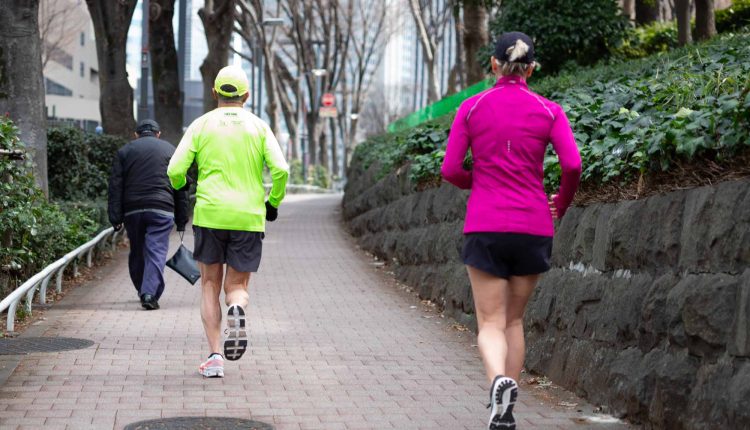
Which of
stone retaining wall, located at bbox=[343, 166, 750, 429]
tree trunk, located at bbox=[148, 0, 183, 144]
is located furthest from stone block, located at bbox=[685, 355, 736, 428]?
tree trunk, located at bbox=[148, 0, 183, 144]

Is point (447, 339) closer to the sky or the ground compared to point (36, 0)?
closer to the ground

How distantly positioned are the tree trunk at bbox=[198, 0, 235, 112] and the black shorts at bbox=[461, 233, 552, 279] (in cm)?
1854

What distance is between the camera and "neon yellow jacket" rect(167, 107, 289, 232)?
7059mm

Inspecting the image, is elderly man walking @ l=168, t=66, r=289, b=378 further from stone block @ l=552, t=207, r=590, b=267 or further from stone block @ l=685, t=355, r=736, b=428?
stone block @ l=685, t=355, r=736, b=428

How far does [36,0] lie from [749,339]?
9.43 metres

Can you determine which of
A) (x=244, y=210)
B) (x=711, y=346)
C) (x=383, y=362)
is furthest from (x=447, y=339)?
(x=711, y=346)

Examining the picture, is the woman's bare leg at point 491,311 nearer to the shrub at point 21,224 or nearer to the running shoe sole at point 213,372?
the running shoe sole at point 213,372

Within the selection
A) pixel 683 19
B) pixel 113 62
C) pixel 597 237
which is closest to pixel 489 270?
pixel 597 237

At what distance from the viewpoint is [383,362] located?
8.19 meters

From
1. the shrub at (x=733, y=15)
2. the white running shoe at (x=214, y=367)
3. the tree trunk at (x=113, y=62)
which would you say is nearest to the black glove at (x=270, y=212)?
the white running shoe at (x=214, y=367)

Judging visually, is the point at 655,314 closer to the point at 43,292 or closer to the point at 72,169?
the point at 43,292

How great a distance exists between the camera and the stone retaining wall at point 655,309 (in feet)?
16.3

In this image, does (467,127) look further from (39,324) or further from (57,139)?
(57,139)

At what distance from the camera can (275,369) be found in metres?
7.78
